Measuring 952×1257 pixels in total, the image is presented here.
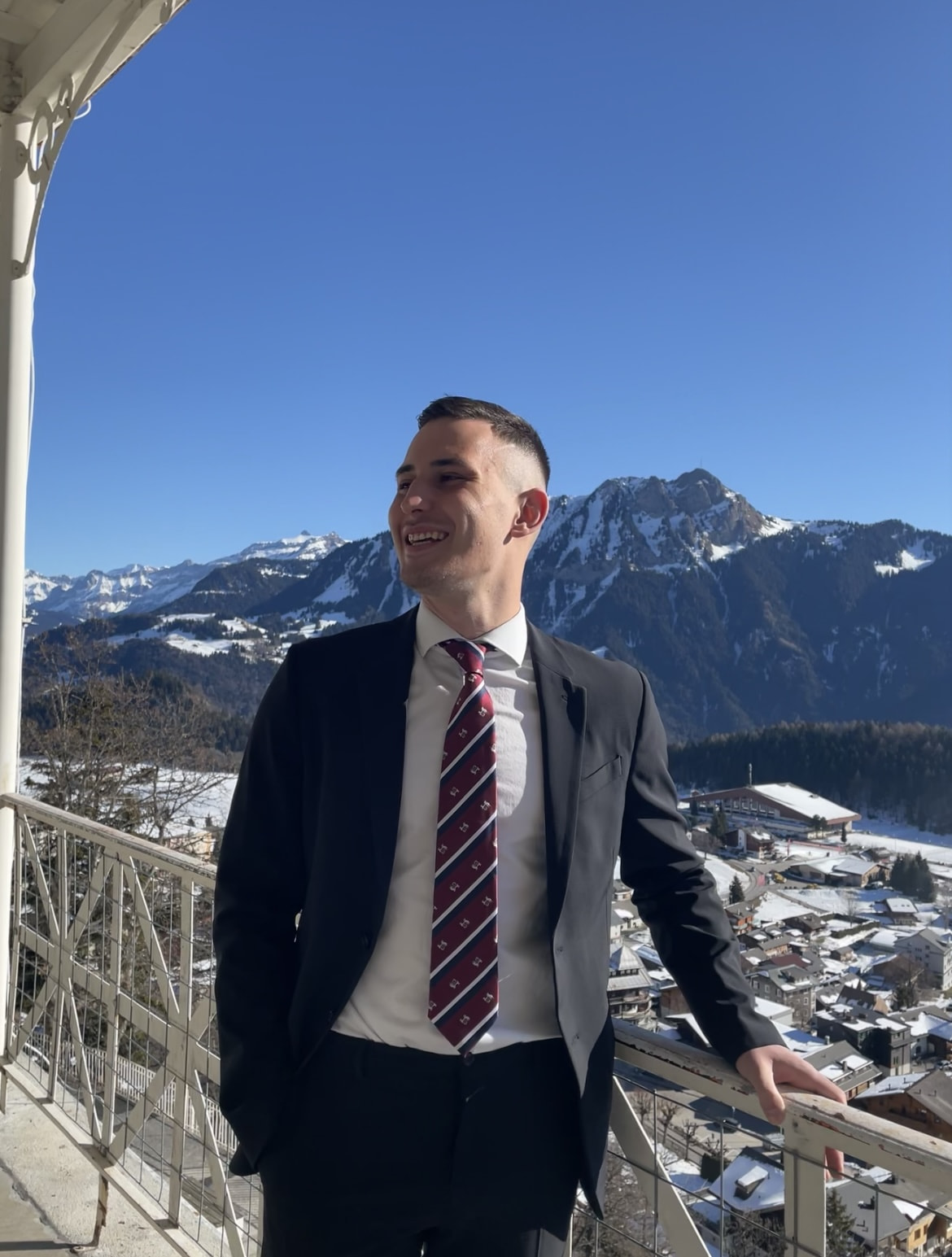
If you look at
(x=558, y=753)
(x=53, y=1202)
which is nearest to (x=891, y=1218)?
(x=558, y=753)

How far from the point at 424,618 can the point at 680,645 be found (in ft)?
631

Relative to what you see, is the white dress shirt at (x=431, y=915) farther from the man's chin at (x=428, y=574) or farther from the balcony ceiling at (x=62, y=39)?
the balcony ceiling at (x=62, y=39)

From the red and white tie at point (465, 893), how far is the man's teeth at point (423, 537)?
0.26m

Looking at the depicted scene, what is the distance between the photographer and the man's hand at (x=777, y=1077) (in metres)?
0.98

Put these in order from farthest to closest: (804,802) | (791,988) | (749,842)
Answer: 1. (804,802)
2. (749,842)
3. (791,988)

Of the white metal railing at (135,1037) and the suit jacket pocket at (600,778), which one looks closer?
the suit jacket pocket at (600,778)

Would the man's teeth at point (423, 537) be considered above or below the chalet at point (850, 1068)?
above

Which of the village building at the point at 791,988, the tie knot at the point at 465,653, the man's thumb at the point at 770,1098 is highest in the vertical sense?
the tie knot at the point at 465,653

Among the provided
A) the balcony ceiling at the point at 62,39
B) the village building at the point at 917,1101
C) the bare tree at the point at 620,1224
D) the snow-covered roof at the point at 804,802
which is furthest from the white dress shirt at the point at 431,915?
the snow-covered roof at the point at 804,802

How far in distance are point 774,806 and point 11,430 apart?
6523cm

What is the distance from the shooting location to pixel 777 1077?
1.01 meters

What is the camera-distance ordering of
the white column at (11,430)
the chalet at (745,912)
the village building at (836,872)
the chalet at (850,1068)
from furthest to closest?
the village building at (836,872) → the chalet at (745,912) → the white column at (11,430) → the chalet at (850,1068)

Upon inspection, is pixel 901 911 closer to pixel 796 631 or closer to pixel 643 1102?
pixel 643 1102

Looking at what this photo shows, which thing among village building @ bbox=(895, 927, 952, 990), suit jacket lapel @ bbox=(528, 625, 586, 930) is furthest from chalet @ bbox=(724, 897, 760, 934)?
suit jacket lapel @ bbox=(528, 625, 586, 930)
